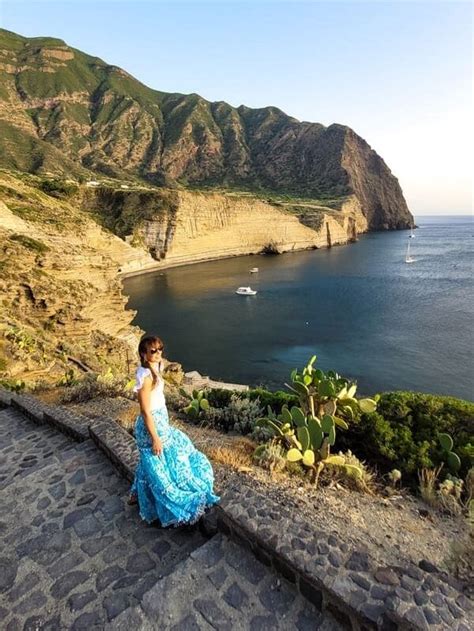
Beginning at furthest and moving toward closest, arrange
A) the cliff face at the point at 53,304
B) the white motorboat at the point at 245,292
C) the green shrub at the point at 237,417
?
the white motorboat at the point at 245,292 → the cliff face at the point at 53,304 → the green shrub at the point at 237,417

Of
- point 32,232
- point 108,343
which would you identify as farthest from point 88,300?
point 32,232

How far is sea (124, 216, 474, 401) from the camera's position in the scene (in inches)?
1041

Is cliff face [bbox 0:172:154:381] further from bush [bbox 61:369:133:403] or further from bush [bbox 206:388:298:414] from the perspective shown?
bush [bbox 206:388:298:414]

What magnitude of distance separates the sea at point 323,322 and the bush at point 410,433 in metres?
16.0

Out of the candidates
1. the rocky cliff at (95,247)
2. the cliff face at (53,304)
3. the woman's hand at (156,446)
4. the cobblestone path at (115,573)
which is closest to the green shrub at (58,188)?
the rocky cliff at (95,247)

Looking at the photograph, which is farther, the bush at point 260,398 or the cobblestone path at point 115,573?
the bush at point 260,398

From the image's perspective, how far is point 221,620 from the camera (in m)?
3.04

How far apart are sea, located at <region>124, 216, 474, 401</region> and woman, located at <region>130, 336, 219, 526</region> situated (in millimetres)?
20599

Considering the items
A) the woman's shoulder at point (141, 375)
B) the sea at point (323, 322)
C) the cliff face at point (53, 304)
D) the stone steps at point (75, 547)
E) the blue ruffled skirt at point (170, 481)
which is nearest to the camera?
the stone steps at point (75, 547)

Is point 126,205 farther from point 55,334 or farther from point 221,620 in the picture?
point 221,620

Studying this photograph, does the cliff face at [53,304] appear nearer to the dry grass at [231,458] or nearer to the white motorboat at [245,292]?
the dry grass at [231,458]

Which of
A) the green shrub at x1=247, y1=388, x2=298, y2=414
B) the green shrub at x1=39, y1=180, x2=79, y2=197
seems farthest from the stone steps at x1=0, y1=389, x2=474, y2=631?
the green shrub at x1=39, y1=180, x2=79, y2=197

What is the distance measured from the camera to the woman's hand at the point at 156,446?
3914 mm

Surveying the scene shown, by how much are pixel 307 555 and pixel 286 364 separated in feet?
81.4
